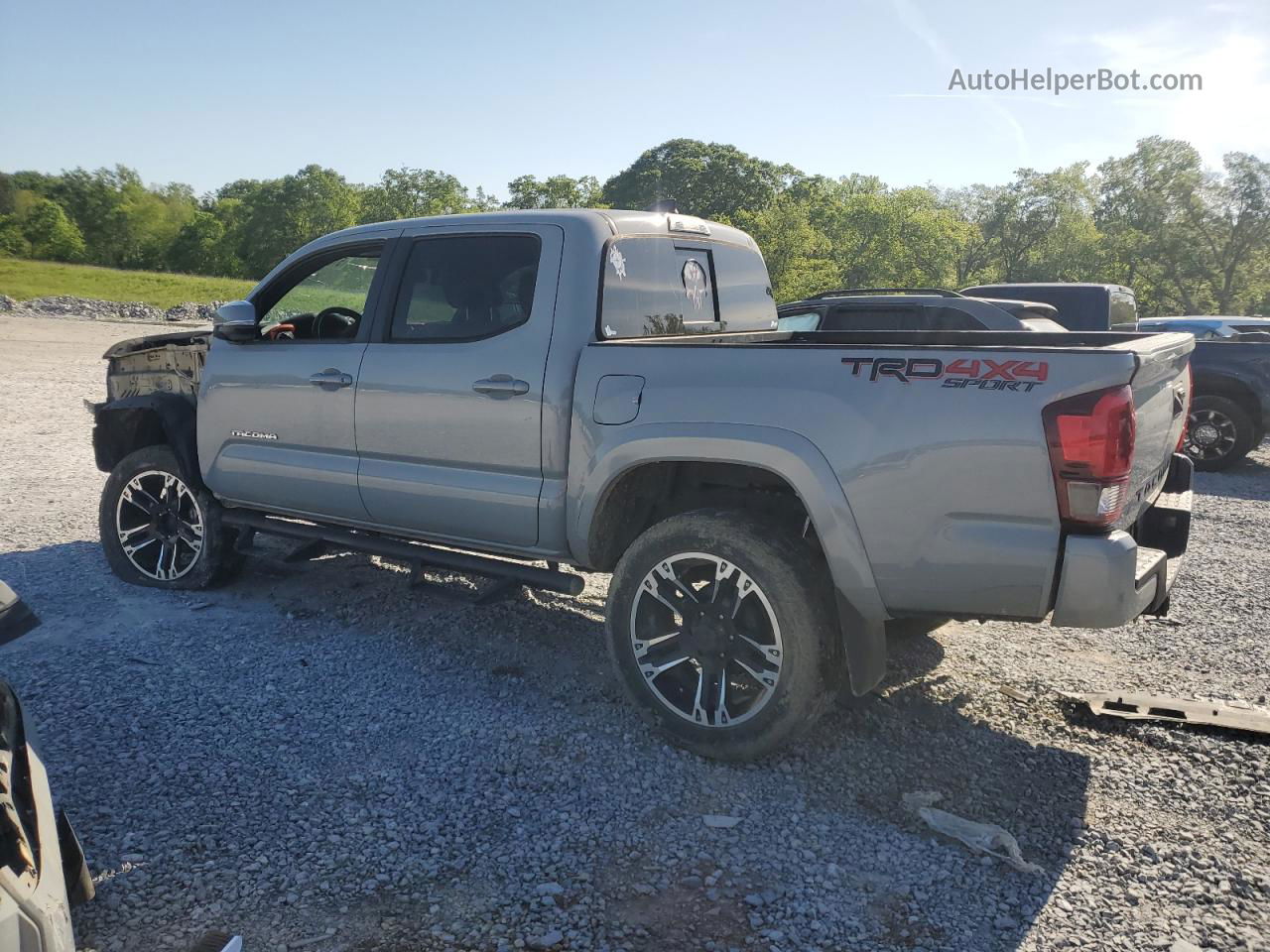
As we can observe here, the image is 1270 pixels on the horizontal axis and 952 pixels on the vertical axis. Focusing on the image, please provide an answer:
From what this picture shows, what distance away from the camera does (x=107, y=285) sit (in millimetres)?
61344

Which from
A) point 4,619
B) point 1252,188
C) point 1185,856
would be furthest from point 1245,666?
point 1252,188

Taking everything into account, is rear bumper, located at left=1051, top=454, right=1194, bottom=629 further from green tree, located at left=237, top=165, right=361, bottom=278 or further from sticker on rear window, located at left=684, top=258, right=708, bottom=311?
green tree, located at left=237, top=165, right=361, bottom=278

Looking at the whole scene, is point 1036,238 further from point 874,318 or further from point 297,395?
point 297,395

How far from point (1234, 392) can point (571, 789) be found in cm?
1007

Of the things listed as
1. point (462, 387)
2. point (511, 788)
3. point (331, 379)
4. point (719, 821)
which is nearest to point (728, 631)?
point (719, 821)

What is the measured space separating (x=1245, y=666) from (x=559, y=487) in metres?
3.57

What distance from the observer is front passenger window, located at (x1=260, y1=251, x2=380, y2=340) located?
4.90 meters

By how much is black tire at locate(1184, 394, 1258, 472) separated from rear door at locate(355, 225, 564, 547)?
364 inches

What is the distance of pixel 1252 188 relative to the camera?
44500 millimetres

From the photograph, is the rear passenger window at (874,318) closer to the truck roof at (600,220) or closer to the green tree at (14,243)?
the truck roof at (600,220)

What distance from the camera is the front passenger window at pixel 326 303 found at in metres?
4.90

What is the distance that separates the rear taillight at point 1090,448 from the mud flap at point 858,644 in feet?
2.78

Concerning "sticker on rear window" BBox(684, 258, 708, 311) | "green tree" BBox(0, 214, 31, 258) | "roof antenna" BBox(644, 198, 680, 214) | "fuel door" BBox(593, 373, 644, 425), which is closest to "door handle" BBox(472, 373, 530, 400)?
"fuel door" BBox(593, 373, 644, 425)

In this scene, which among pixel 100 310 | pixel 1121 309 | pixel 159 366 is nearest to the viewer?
pixel 159 366
